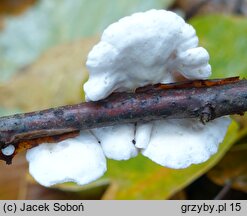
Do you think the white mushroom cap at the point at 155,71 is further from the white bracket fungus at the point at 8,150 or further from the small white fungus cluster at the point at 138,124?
the white bracket fungus at the point at 8,150

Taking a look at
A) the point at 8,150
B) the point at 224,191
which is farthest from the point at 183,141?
the point at 224,191

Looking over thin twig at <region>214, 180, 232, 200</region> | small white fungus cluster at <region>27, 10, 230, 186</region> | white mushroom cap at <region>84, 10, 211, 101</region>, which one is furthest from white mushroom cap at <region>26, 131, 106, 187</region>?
thin twig at <region>214, 180, 232, 200</region>

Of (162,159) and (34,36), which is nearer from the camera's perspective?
(162,159)

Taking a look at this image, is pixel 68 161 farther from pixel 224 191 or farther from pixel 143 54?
pixel 224 191

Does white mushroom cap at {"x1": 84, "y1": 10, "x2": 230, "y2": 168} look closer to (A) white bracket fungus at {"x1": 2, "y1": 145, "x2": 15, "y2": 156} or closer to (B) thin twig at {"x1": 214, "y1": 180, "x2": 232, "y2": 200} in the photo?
(A) white bracket fungus at {"x1": 2, "y1": 145, "x2": 15, "y2": 156}

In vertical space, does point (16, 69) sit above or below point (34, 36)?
below
